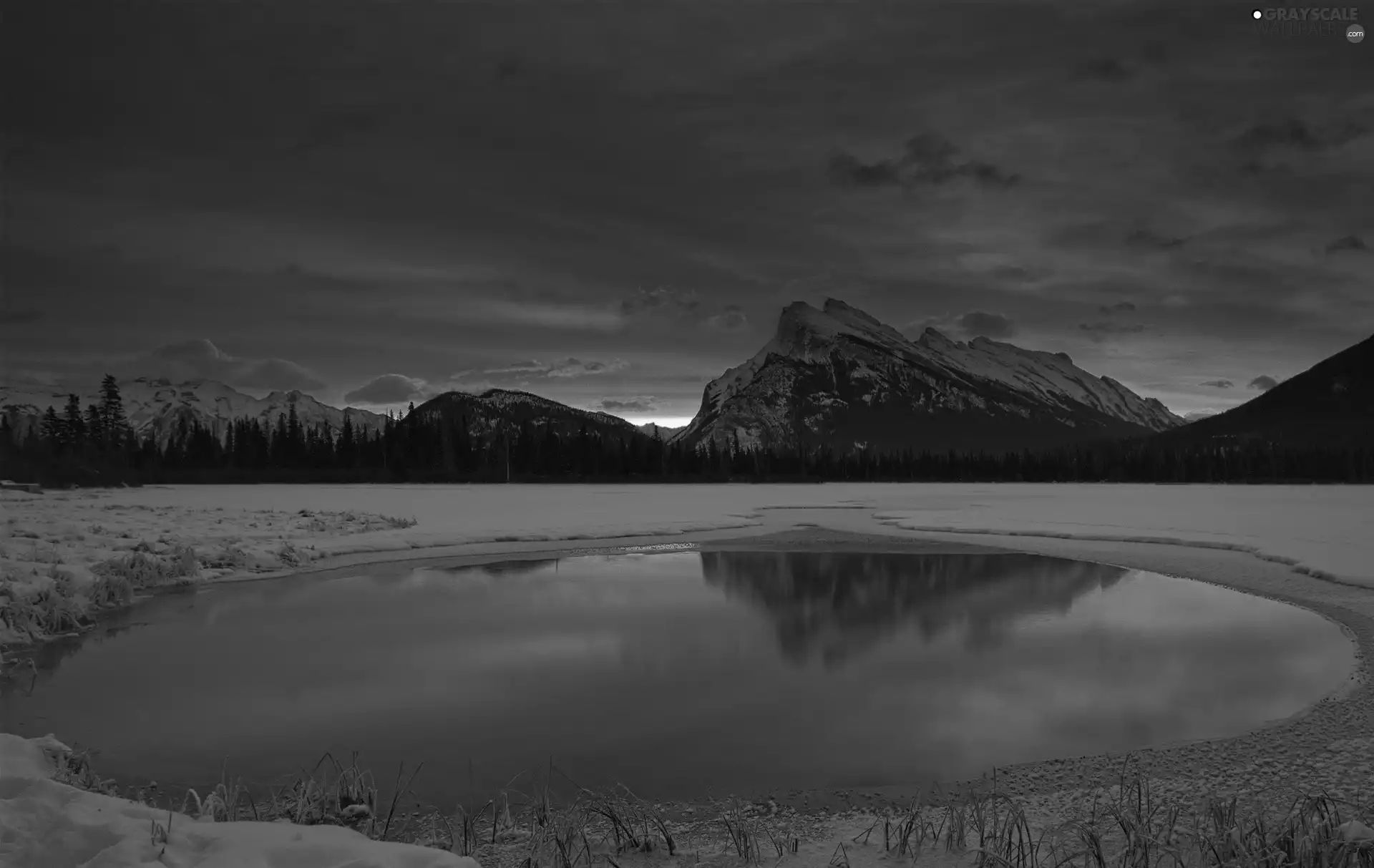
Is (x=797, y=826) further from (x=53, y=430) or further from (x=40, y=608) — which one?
(x=53, y=430)

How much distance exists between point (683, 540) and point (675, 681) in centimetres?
2096

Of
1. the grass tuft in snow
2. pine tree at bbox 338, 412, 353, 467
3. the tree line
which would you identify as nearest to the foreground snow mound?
the grass tuft in snow

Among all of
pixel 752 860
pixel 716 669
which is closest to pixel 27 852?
pixel 752 860

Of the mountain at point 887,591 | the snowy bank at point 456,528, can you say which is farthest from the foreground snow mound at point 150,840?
the snowy bank at point 456,528

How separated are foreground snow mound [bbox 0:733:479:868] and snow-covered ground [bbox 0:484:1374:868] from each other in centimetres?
2

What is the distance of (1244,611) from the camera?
623 inches

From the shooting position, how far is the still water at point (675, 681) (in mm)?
8219

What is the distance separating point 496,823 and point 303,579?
17601 millimetres

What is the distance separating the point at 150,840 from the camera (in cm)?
517

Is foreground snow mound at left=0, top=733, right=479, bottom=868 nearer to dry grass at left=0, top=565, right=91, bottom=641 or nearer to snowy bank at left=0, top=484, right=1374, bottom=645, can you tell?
dry grass at left=0, top=565, right=91, bottom=641

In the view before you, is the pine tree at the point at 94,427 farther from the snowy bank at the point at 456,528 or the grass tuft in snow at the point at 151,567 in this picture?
the grass tuft in snow at the point at 151,567

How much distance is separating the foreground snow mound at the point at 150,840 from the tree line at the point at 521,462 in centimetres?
9990

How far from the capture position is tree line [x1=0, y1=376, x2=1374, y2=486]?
10738cm

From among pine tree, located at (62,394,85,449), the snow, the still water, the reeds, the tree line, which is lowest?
the still water
